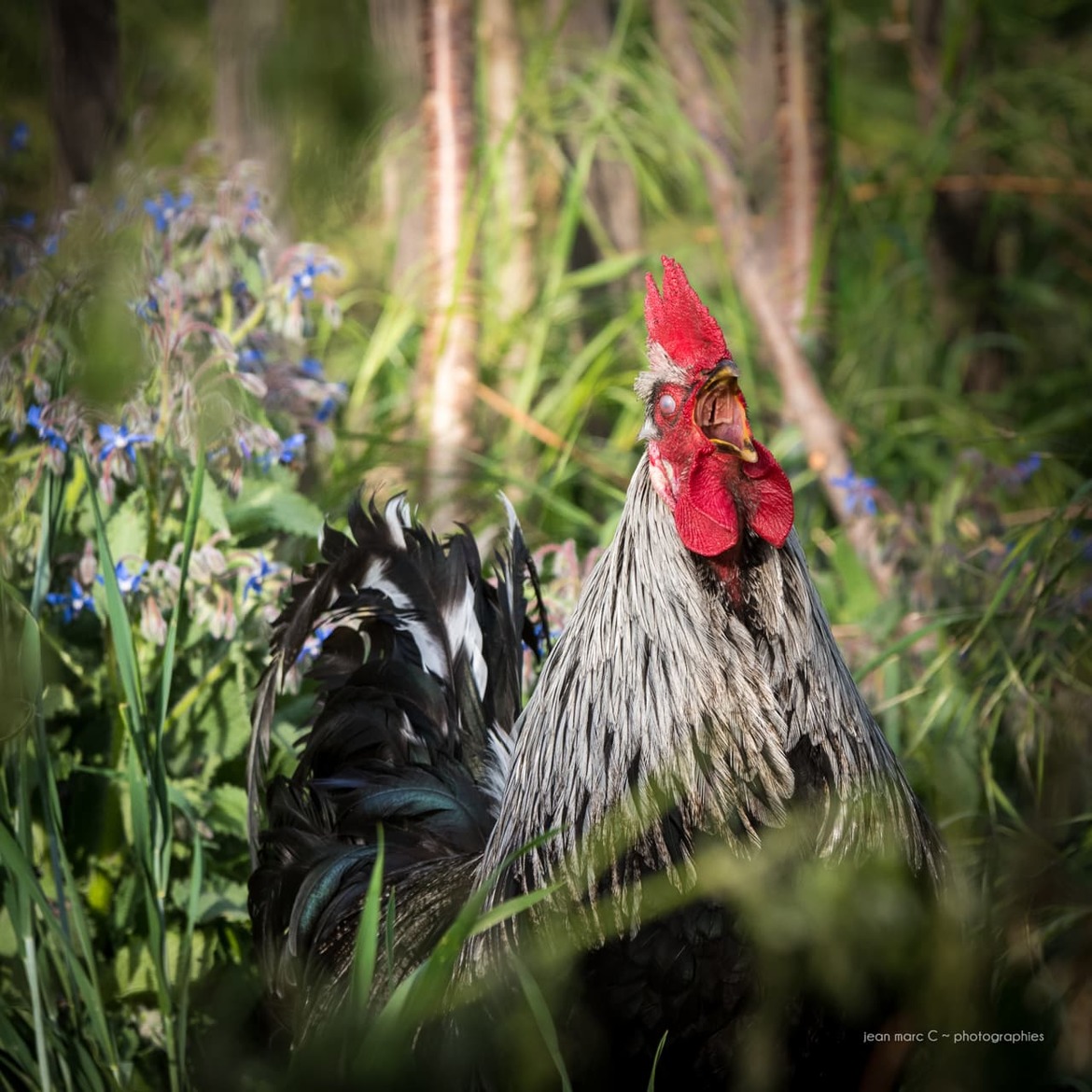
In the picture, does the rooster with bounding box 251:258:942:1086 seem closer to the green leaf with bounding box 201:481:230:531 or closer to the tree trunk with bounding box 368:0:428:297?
the green leaf with bounding box 201:481:230:531

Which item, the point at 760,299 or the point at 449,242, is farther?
the point at 760,299

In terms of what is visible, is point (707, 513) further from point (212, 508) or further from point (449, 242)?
point (449, 242)

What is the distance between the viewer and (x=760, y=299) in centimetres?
427

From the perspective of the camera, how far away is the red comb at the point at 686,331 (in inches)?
80.1

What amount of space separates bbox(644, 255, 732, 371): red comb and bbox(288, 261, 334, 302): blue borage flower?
3.74 ft

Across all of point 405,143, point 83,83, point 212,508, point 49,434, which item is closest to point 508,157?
point 405,143

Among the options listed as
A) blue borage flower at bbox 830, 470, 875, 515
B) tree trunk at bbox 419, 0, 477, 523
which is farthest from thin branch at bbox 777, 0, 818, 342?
tree trunk at bbox 419, 0, 477, 523

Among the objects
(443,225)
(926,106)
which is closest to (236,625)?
(443,225)

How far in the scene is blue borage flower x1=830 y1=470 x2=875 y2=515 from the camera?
3.73 meters

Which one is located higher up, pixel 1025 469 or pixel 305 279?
pixel 305 279

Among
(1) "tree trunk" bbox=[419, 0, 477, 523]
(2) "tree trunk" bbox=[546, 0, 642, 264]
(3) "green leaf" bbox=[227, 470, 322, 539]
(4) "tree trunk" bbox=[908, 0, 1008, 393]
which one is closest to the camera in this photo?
(3) "green leaf" bbox=[227, 470, 322, 539]

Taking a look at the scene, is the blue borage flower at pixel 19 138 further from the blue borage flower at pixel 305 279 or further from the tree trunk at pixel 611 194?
the tree trunk at pixel 611 194

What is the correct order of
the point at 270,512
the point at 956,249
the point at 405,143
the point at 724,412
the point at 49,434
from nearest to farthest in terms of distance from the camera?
the point at 724,412
the point at 49,434
the point at 270,512
the point at 405,143
the point at 956,249

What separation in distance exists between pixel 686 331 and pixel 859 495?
6.20 feet
